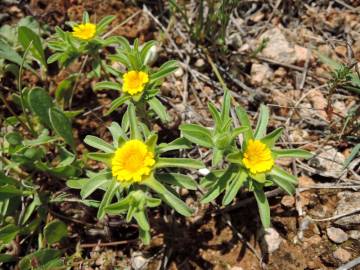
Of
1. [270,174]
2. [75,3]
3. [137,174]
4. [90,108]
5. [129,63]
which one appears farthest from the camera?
[75,3]

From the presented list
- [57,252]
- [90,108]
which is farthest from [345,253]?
[90,108]

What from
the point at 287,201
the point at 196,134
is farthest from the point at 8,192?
the point at 287,201

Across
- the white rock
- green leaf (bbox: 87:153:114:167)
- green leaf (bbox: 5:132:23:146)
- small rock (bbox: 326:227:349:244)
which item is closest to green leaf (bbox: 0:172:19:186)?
green leaf (bbox: 5:132:23:146)

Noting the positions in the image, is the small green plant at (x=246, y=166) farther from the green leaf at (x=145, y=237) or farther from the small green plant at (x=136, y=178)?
the green leaf at (x=145, y=237)

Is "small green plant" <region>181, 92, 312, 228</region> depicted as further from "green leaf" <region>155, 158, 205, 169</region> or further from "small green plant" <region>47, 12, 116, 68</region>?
"small green plant" <region>47, 12, 116, 68</region>

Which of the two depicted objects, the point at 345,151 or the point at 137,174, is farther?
the point at 345,151

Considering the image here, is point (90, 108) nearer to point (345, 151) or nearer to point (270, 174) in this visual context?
point (270, 174)

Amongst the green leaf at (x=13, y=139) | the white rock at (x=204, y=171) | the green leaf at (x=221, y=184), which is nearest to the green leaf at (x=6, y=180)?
the green leaf at (x=13, y=139)
